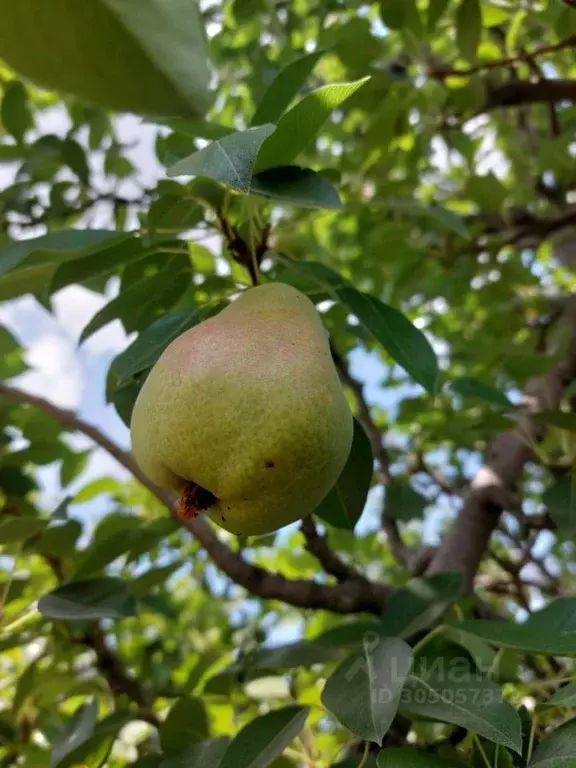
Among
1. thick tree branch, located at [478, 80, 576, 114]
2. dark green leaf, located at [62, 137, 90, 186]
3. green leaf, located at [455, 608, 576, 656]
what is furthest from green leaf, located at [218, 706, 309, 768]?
thick tree branch, located at [478, 80, 576, 114]

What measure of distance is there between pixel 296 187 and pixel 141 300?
0.26 metres

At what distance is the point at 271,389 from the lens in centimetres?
43

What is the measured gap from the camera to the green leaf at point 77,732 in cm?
66

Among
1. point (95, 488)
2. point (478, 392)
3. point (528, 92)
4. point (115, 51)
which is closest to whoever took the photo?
point (115, 51)

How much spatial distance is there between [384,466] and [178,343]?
0.82 m

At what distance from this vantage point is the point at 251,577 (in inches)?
32.2

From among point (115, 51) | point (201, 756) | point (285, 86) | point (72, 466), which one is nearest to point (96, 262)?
point (285, 86)

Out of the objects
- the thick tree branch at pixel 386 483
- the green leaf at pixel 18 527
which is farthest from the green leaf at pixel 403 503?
the green leaf at pixel 18 527

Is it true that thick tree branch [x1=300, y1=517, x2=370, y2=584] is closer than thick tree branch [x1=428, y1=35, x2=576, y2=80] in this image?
Yes

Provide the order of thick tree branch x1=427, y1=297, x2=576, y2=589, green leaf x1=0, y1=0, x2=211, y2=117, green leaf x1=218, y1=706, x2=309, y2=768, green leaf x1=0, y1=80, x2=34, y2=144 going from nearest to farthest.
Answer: green leaf x1=0, y1=0, x2=211, y2=117 < green leaf x1=218, y1=706, x2=309, y2=768 < thick tree branch x1=427, y1=297, x2=576, y2=589 < green leaf x1=0, y1=80, x2=34, y2=144

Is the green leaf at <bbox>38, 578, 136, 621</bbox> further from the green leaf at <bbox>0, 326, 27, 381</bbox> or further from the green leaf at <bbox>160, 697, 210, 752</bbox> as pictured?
the green leaf at <bbox>0, 326, 27, 381</bbox>

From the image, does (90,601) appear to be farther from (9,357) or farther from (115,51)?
(115,51)

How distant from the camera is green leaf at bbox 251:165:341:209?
1.57ft

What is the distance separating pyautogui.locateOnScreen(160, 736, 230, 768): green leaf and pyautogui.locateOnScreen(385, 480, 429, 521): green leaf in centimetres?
54
